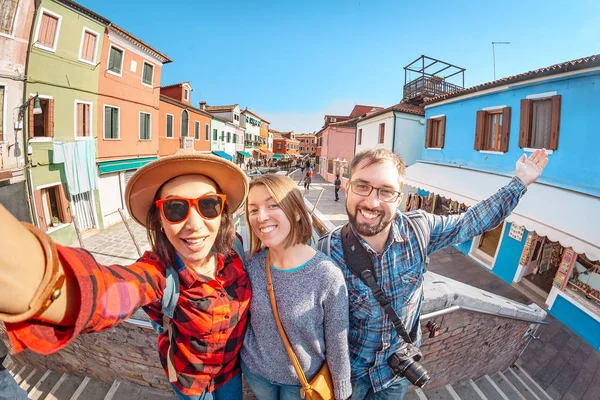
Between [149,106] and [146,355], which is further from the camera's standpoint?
[149,106]

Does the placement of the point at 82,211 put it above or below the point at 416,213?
below

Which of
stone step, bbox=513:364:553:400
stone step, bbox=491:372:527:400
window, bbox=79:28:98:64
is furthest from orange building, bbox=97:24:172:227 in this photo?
stone step, bbox=513:364:553:400

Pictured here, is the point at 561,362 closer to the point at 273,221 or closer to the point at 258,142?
the point at 273,221

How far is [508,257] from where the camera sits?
307 inches

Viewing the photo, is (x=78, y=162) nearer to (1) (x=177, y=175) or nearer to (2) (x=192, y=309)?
(1) (x=177, y=175)

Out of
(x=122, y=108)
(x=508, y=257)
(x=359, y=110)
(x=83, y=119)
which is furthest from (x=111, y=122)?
(x=359, y=110)

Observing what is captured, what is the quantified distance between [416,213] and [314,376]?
4.01ft

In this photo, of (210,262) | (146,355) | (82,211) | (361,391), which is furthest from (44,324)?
(82,211)

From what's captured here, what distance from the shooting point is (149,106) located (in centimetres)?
1441

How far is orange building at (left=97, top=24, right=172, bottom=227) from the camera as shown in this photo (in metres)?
11.4

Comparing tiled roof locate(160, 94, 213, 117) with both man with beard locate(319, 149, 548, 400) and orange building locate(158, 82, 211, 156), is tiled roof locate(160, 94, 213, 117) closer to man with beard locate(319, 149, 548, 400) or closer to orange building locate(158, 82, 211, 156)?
orange building locate(158, 82, 211, 156)

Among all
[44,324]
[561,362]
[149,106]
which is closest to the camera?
[44,324]

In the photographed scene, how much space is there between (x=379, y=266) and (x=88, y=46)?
577 inches

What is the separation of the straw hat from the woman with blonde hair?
0.12 m
